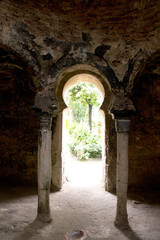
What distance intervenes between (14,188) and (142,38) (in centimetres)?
605

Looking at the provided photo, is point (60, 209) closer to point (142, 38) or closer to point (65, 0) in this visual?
point (142, 38)

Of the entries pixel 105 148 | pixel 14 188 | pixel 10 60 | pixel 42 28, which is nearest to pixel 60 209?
pixel 14 188

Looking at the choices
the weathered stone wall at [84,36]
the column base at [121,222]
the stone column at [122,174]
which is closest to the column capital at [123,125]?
the stone column at [122,174]

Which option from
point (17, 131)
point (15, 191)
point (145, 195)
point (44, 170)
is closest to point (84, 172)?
point (145, 195)

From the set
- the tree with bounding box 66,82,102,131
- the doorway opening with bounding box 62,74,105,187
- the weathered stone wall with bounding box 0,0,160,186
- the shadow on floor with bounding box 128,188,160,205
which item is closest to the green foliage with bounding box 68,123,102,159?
the doorway opening with bounding box 62,74,105,187

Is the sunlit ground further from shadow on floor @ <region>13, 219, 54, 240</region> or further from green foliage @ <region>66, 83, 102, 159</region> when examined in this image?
shadow on floor @ <region>13, 219, 54, 240</region>

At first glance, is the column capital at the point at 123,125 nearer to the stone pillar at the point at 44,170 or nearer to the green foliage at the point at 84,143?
the stone pillar at the point at 44,170

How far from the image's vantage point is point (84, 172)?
8.87 meters

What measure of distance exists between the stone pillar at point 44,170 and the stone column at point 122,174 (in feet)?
5.47

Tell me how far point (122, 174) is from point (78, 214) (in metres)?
1.69

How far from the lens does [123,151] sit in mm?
4273

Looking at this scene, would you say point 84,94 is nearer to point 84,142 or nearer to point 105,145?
point 84,142

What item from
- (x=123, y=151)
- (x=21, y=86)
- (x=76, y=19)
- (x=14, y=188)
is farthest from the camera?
(x=21, y=86)

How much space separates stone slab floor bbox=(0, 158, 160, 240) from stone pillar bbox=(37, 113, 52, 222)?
26 cm
